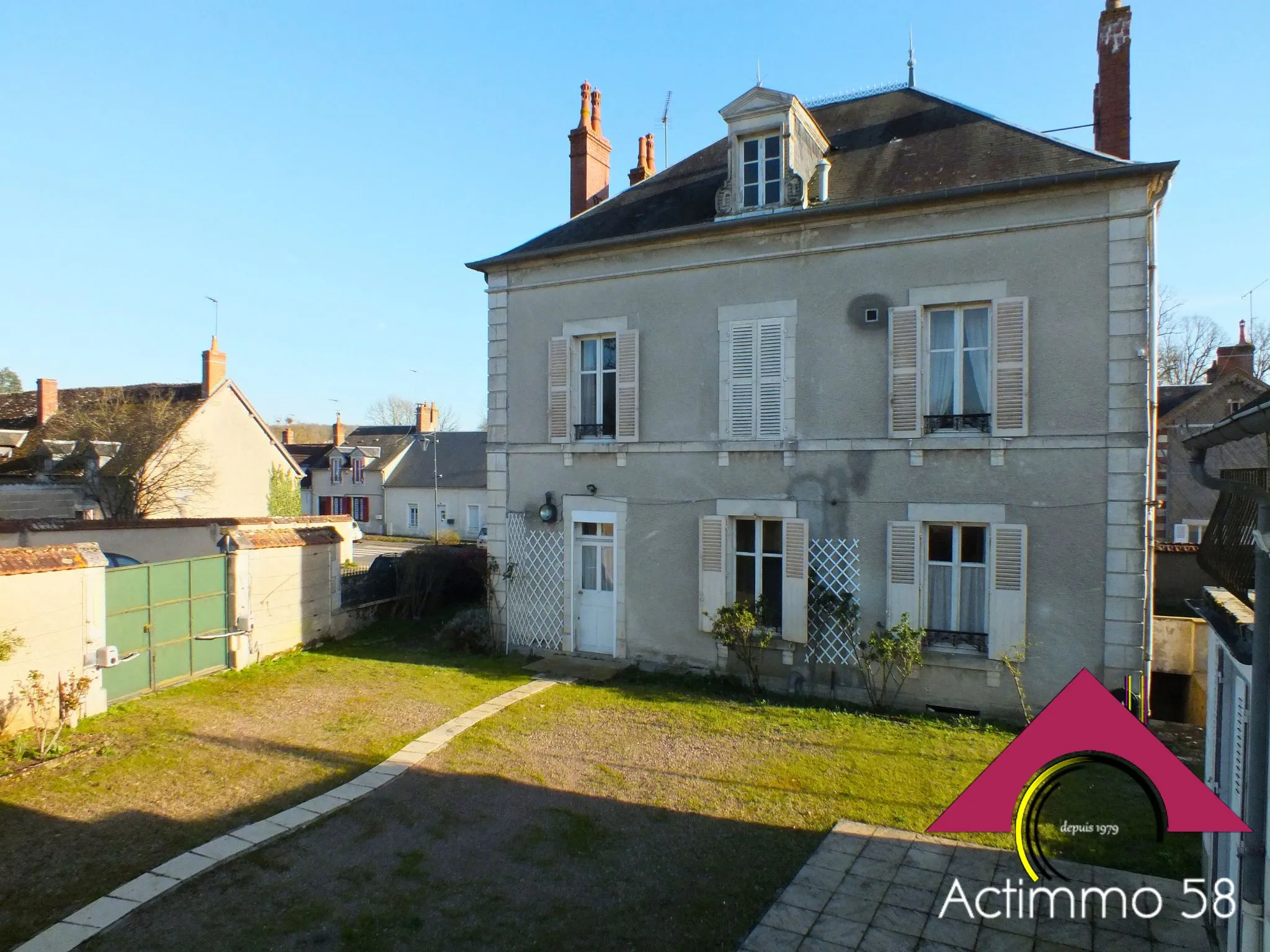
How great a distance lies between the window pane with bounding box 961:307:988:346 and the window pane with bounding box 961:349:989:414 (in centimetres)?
12

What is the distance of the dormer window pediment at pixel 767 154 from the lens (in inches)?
392

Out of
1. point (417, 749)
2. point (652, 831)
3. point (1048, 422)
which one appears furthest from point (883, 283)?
point (417, 749)

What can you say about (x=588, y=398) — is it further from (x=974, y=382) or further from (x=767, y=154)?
(x=974, y=382)

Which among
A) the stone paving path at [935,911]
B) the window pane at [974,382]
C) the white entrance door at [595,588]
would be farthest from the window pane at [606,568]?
the stone paving path at [935,911]

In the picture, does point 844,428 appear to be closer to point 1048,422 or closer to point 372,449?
point 1048,422

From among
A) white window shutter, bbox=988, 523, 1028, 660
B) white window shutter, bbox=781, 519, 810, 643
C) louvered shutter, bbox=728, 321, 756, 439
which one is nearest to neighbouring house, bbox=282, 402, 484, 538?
louvered shutter, bbox=728, 321, 756, 439

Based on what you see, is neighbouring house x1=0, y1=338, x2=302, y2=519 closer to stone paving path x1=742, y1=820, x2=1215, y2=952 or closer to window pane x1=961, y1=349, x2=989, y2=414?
window pane x1=961, y1=349, x2=989, y2=414

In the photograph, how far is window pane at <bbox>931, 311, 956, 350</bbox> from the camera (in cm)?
912

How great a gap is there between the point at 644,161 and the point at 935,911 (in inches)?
504

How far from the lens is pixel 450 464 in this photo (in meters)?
37.8

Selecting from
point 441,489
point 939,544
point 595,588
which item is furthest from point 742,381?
point 441,489

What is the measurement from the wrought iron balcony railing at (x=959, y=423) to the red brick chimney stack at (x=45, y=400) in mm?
26404

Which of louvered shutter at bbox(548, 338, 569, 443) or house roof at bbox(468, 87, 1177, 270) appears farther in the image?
louvered shutter at bbox(548, 338, 569, 443)

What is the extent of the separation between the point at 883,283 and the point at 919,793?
19.2ft
